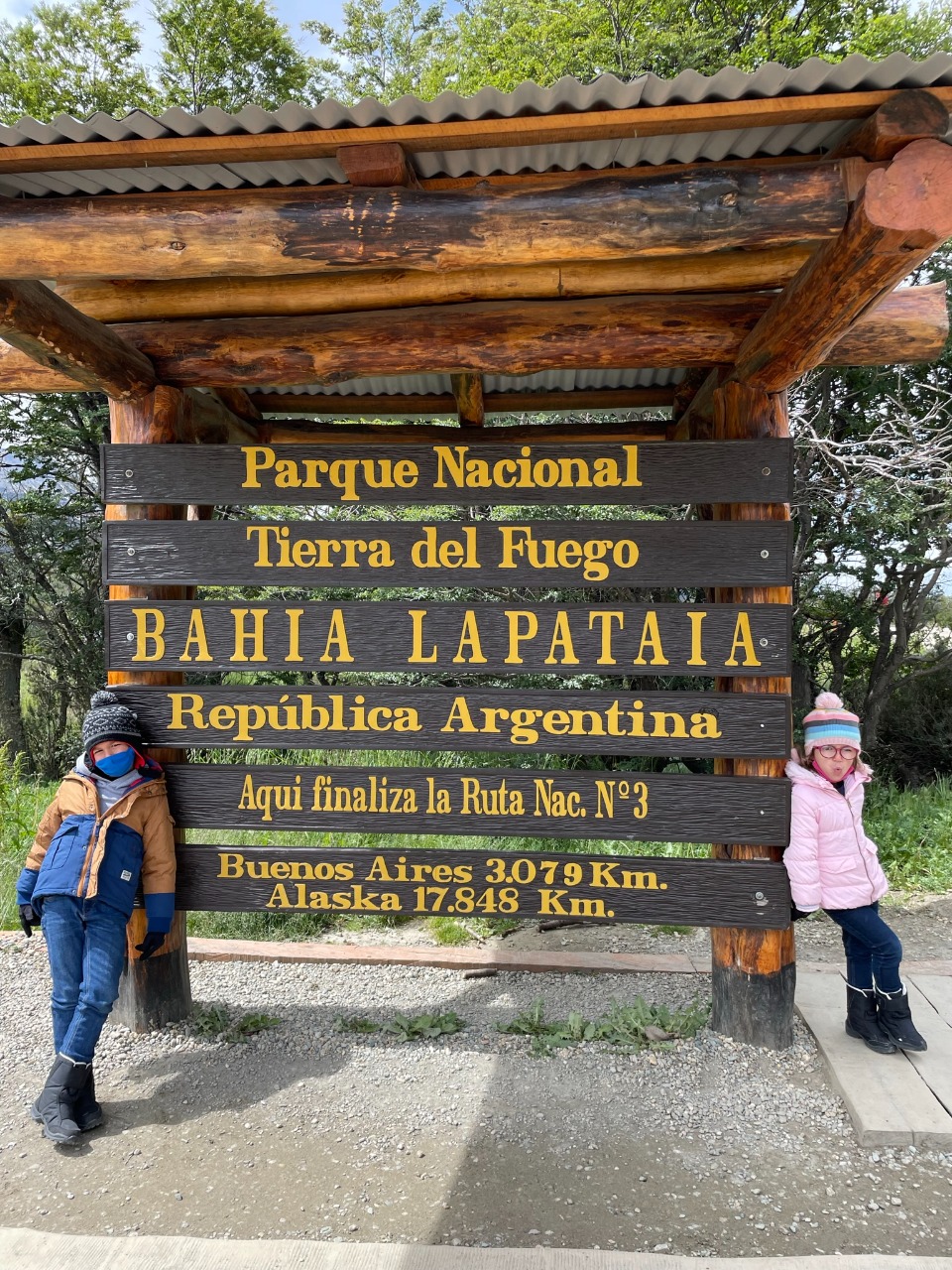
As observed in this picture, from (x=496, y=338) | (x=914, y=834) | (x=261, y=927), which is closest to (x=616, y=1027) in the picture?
(x=261, y=927)

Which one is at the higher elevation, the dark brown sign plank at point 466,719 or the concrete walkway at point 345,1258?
the dark brown sign plank at point 466,719

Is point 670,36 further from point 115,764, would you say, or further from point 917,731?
point 115,764

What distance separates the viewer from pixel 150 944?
3793 mm

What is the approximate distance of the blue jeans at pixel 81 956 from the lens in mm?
3348

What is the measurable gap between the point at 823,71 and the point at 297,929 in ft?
17.8

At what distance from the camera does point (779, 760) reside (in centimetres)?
364

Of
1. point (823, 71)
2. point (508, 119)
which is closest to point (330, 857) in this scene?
point (508, 119)

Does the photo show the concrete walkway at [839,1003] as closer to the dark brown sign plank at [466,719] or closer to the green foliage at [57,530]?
the dark brown sign plank at [466,719]

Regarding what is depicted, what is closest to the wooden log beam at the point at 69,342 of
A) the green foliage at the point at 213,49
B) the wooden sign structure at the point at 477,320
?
the wooden sign structure at the point at 477,320

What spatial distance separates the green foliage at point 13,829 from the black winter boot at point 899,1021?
211 inches

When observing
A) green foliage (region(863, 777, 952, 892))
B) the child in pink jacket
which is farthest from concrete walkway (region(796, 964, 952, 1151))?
green foliage (region(863, 777, 952, 892))

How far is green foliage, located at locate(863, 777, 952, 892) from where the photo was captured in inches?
271

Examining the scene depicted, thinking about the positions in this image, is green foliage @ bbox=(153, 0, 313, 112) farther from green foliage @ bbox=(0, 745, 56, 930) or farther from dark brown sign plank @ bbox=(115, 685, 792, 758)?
dark brown sign plank @ bbox=(115, 685, 792, 758)

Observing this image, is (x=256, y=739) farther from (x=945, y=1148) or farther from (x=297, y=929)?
(x=945, y=1148)
